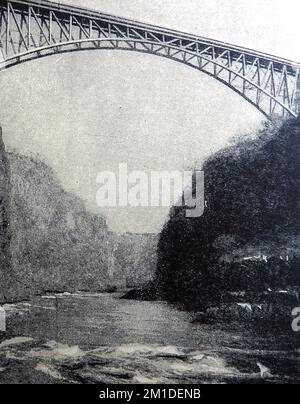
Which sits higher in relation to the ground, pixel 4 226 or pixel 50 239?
pixel 4 226

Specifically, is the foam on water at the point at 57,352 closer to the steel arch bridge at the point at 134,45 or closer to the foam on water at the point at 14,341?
the foam on water at the point at 14,341

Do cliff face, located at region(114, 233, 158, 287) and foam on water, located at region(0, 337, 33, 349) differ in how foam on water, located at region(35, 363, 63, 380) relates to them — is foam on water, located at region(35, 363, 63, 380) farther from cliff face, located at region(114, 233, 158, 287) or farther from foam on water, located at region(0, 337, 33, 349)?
cliff face, located at region(114, 233, 158, 287)

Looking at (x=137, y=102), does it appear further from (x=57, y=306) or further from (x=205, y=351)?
(x=205, y=351)

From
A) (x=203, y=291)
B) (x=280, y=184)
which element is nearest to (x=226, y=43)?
(x=280, y=184)

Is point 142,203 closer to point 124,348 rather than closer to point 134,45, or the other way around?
point 124,348

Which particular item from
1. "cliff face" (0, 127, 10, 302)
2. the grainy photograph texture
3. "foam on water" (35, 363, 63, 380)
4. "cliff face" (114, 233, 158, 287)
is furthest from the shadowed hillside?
"cliff face" (0, 127, 10, 302)

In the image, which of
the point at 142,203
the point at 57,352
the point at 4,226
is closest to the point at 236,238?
the point at 142,203
